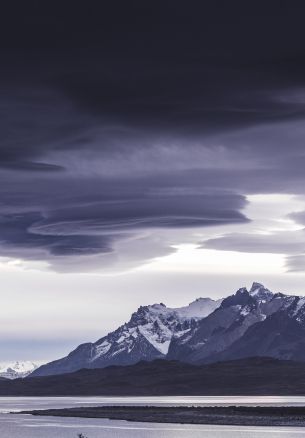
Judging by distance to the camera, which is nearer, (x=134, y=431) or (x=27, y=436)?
(x=27, y=436)

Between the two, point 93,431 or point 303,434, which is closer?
point 303,434

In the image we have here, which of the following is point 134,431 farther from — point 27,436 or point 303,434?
point 303,434

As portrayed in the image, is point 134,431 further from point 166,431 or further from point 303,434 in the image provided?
point 303,434

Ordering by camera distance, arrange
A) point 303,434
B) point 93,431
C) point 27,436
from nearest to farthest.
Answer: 1. point 303,434
2. point 27,436
3. point 93,431

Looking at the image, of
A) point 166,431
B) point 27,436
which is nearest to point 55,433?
point 27,436

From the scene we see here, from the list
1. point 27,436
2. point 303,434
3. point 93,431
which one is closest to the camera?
point 303,434

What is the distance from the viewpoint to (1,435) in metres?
187

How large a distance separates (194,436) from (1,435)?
37354 mm

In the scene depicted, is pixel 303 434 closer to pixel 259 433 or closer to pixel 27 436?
pixel 259 433

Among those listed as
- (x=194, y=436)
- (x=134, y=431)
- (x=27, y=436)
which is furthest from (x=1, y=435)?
(x=194, y=436)

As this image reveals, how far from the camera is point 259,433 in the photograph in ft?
559

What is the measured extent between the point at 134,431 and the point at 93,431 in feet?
25.3

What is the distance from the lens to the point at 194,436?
172 m

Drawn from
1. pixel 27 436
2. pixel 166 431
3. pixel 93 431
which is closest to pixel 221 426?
pixel 166 431
